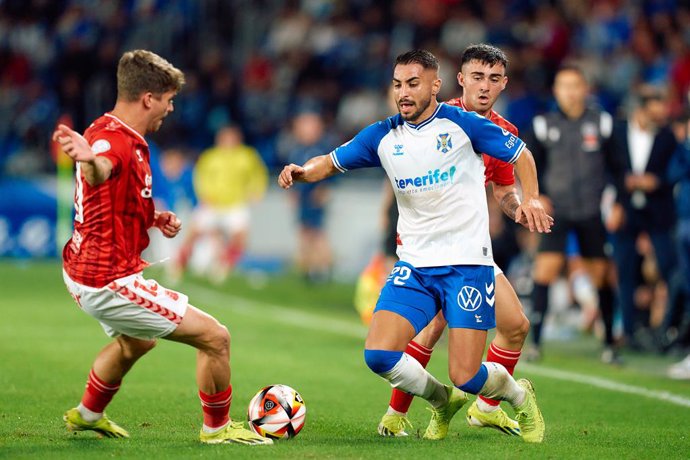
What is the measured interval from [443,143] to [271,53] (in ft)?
62.2

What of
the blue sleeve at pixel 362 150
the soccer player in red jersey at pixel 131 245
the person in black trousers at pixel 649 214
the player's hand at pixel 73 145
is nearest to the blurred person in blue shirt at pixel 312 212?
the person in black trousers at pixel 649 214

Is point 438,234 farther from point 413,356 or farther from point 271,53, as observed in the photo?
point 271,53

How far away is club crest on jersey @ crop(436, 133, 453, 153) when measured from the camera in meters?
6.93

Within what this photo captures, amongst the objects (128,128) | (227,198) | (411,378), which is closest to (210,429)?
(411,378)

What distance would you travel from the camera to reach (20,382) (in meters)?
9.23

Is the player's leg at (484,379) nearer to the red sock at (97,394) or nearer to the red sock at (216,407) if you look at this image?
the red sock at (216,407)

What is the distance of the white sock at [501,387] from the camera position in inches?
274

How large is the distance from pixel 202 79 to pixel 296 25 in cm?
224

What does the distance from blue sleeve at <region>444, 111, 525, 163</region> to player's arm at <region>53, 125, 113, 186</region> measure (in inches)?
77.9

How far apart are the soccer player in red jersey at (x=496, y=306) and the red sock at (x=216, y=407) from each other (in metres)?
1.02

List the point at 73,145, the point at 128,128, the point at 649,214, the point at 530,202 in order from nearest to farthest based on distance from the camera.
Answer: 1. the point at 73,145
2. the point at 128,128
3. the point at 530,202
4. the point at 649,214

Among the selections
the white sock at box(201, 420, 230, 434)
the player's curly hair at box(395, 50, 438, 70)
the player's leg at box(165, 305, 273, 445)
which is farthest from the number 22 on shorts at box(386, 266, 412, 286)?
the white sock at box(201, 420, 230, 434)

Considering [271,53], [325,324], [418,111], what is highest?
[271,53]

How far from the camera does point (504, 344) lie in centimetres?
755
